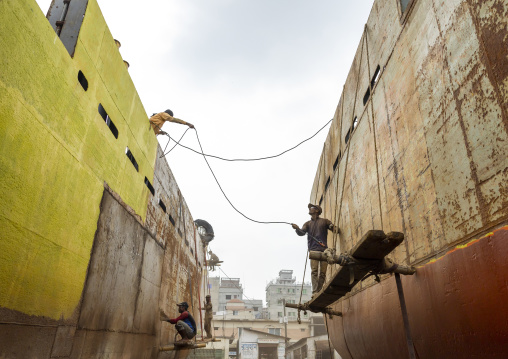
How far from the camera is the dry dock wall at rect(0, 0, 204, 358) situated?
10.7ft

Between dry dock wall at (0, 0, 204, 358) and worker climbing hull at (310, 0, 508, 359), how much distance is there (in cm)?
343

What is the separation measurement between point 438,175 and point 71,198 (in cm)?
421

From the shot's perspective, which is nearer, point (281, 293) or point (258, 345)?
point (258, 345)

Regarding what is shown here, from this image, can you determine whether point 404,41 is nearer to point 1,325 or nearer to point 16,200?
point 16,200

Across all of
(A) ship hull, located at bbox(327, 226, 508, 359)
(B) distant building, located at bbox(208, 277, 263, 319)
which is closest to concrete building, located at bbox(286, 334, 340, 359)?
(A) ship hull, located at bbox(327, 226, 508, 359)

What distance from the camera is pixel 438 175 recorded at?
3268 mm

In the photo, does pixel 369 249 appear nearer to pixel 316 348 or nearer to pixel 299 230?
pixel 299 230

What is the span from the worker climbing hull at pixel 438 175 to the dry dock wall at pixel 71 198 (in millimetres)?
3427

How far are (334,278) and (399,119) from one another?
84.0 inches

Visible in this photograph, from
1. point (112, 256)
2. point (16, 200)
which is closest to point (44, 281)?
point (16, 200)

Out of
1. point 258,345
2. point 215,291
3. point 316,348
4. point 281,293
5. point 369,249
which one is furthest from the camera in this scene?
point 281,293

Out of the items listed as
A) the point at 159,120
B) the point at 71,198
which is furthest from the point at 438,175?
the point at 159,120

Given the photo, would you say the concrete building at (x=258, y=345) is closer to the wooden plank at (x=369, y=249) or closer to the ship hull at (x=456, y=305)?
the ship hull at (x=456, y=305)

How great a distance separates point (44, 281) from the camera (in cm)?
374
